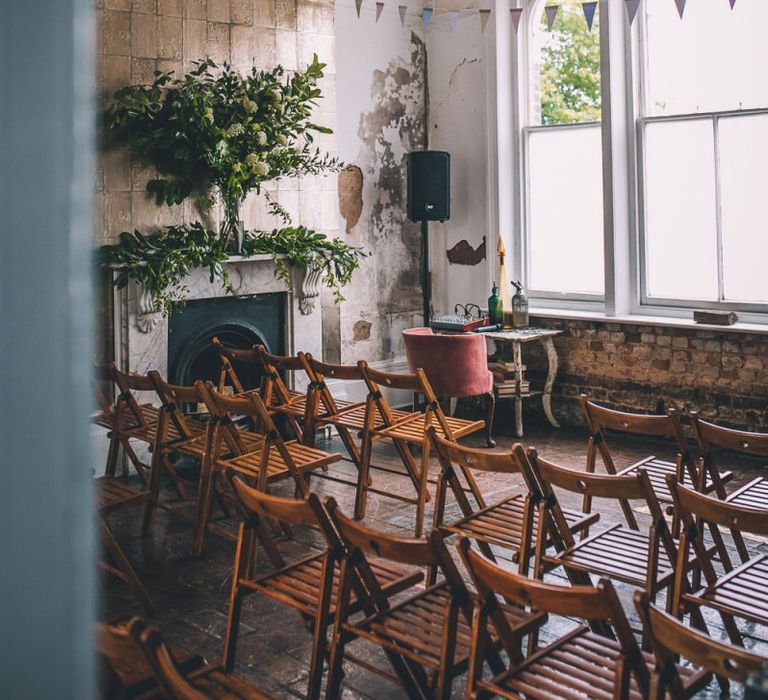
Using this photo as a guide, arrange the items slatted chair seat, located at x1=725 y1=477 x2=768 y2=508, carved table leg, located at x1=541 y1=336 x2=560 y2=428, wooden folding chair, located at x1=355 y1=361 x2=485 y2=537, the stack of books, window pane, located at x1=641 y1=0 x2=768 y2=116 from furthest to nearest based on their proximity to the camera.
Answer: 1. carved table leg, located at x1=541 y1=336 x2=560 y2=428
2. the stack of books
3. window pane, located at x1=641 y1=0 x2=768 y2=116
4. wooden folding chair, located at x1=355 y1=361 x2=485 y2=537
5. slatted chair seat, located at x1=725 y1=477 x2=768 y2=508

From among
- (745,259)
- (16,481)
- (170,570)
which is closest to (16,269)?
(16,481)

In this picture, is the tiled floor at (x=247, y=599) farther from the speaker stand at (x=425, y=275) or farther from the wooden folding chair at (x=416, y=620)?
the speaker stand at (x=425, y=275)

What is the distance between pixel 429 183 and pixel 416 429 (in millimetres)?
3358

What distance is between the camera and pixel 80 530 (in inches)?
21.9

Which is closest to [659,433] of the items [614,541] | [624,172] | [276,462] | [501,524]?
[614,541]

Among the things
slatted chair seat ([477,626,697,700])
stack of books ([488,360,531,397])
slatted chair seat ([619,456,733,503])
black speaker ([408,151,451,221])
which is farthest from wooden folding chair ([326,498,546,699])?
black speaker ([408,151,451,221])

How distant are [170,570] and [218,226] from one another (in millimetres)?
3141

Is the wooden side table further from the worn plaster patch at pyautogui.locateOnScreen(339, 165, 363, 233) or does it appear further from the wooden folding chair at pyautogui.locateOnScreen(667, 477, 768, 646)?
the wooden folding chair at pyautogui.locateOnScreen(667, 477, 768, 646)

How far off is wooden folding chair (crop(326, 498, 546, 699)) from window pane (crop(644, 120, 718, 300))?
494 cm

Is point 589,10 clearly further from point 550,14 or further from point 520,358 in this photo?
point 520,358

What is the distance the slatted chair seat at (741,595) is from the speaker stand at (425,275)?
18.6 feet

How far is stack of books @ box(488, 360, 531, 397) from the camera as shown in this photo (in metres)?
7.60

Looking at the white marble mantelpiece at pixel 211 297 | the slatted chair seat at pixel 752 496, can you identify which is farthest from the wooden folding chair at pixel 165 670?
the white marble mantelpiece at pixel 211 297

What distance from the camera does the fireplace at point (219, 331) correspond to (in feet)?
22.1
